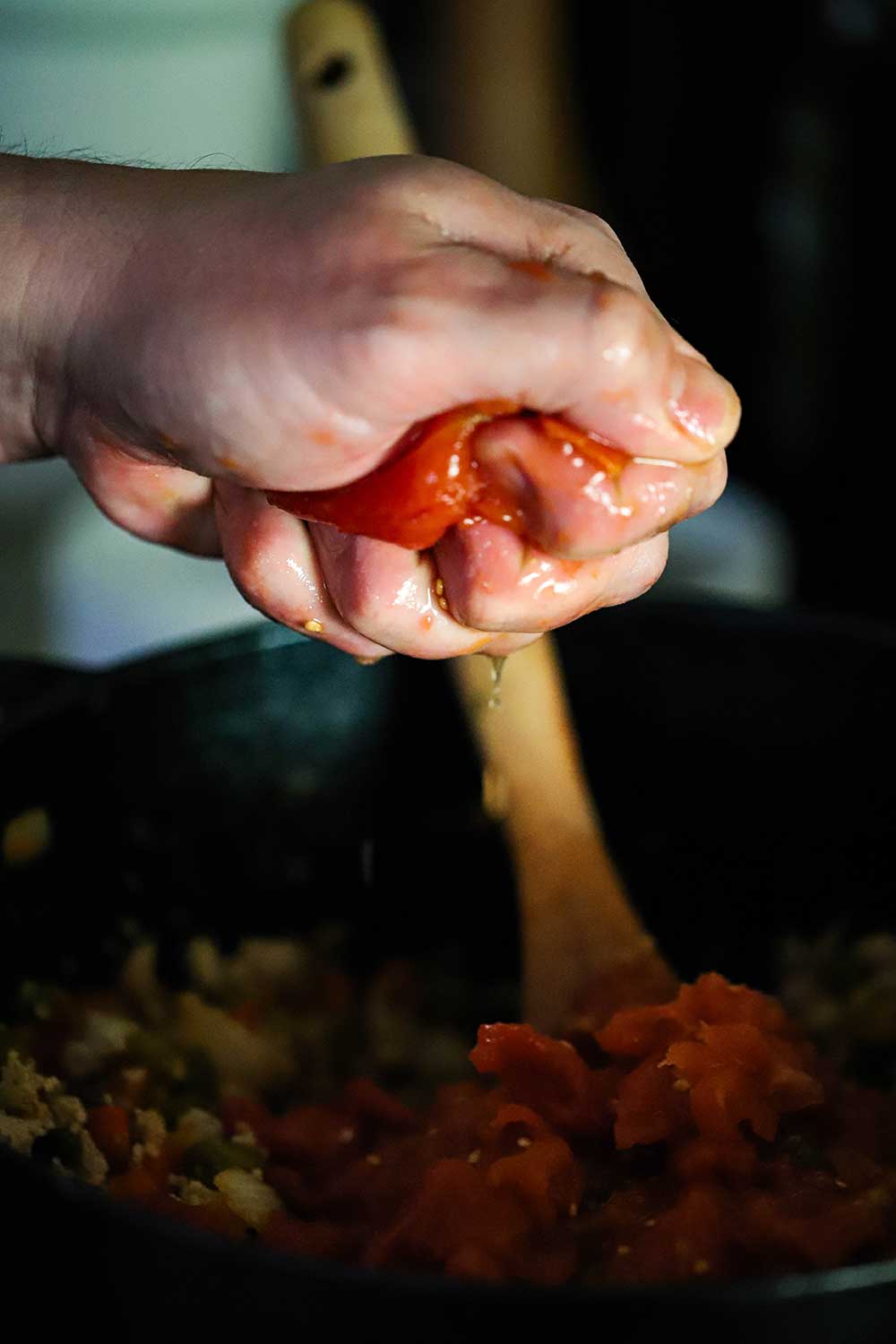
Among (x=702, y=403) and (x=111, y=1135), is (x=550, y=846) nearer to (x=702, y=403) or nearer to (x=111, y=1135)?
(x=111, y=1135)

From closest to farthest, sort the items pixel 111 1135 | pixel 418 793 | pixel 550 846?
pixel 111 1135
pixel 550 846
pixel 418 793

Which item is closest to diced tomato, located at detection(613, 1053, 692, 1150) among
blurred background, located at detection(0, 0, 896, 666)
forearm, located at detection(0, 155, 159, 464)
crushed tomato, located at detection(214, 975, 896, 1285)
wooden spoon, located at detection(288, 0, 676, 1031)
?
crushed tomato, located at detection(214, 975, 896, 1285)

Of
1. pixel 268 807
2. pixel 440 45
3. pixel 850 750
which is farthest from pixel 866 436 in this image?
pixel 268 807

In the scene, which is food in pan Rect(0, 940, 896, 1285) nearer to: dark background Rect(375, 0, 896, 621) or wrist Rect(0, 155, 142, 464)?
wrist Rect(0, 155, 142, 464)

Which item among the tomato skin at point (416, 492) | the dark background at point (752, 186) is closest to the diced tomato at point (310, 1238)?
the tomato skin at point (416, 492)

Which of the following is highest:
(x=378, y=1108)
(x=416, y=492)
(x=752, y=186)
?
(x=416, y=492)

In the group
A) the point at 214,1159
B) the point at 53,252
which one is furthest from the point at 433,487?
the point at 214,1159

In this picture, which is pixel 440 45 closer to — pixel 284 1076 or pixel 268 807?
pixel 268 807
